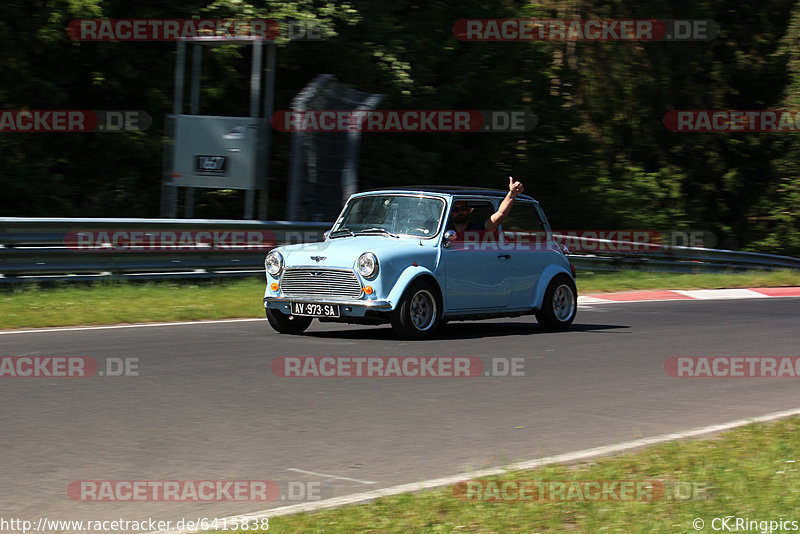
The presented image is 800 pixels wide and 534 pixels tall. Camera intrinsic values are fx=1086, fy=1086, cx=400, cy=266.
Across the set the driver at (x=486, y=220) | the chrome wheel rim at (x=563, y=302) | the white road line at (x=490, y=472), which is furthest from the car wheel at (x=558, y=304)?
the white road line at (x=490, y=472)

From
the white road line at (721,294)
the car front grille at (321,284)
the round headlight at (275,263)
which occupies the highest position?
the round headlight at (275,263)

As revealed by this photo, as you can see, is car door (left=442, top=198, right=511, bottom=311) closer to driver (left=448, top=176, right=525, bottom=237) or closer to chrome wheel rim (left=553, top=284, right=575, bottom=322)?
driver (left=448, top=176, right=525, bottom=237)

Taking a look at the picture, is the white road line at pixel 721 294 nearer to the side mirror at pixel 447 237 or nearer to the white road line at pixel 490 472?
the side mirror at pixel 447 237

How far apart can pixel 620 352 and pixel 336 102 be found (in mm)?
9642

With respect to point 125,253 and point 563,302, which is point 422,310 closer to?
point 563,302

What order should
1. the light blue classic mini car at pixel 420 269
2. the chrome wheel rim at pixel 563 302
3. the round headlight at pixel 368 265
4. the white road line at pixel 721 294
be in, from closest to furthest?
the round headlight at pixel 368 265
the light blue classic mini car at pixel 420 269
the chrome wheel rim at pixel 563 302
the white road line at pixel 721 294

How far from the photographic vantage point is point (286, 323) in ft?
38.1

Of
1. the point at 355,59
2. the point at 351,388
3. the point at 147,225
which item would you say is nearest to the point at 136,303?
the point at 147,225

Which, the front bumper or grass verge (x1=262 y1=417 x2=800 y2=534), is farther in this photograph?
the front bumper

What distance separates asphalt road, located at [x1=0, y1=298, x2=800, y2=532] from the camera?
555 cm

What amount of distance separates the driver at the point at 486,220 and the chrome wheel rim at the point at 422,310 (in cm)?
94

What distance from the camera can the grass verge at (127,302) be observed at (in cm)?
1215

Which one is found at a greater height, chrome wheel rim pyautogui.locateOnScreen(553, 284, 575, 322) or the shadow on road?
chrome wheel rim pyautogui.locateOnScreen(553, 284, 575, 322)

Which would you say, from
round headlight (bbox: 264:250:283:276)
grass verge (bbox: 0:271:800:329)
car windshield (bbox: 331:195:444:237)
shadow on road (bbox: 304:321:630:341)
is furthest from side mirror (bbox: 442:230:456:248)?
grass verge (bbox: 0:271:800:329)
